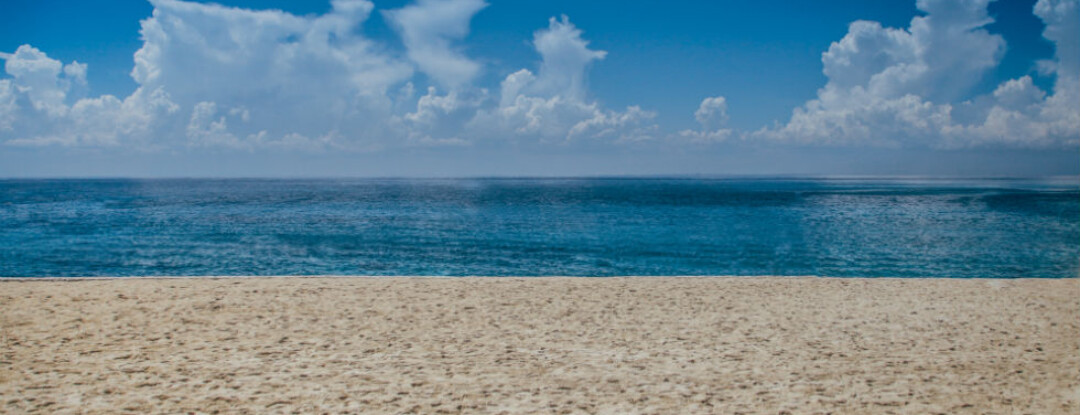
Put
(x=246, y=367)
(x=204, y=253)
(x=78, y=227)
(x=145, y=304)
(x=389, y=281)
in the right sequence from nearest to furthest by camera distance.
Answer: (x=246, y=367) < (x=145, y=304) < (x=389, y=281) < (x=204, y=253) < (x=78, y=227)

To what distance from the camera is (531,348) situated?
8.94 meters

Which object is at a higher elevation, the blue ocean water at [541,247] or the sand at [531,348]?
the sand at [531,348]

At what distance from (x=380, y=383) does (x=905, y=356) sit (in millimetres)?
7386

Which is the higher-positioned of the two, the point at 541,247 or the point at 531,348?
the point at 531,348

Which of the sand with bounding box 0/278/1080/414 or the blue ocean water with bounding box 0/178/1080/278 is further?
the blue ocean water with bounding box 0/178/1080/278

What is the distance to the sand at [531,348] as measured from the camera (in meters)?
6.85

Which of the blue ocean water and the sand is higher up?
the sand

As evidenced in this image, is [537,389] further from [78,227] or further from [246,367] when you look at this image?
[78,227]

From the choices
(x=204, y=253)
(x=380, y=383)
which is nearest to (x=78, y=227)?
(x=204, y=253)

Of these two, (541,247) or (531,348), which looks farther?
(541,247)

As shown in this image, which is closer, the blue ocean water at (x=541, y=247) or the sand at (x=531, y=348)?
the sand at (x=531, y=348)

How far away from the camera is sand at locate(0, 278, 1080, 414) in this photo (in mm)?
6852

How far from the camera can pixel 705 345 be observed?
9.08 metres

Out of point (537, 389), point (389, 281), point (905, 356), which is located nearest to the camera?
point (537, 389)
